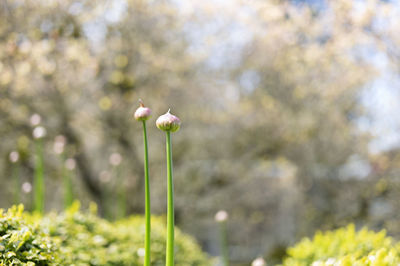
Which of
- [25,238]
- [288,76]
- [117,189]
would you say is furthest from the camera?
[288,76]

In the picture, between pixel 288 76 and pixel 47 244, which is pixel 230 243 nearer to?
pixel 288 76

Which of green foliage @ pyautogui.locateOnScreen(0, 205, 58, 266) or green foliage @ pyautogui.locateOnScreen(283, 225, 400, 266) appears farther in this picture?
green foliage @ pyautogui.locateOnScreen(283, 225, 400, 266)

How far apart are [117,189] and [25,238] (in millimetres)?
6084

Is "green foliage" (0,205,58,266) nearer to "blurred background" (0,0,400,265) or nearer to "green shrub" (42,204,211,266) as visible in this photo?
"green shrub" (42,204,211,266)

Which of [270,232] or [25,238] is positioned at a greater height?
[270,232]

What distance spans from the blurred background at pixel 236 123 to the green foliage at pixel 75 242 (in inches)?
130

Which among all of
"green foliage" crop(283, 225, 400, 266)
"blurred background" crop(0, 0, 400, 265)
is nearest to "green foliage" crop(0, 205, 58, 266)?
"green foliage" crop(283, 225, 400, 266)

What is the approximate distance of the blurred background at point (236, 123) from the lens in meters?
7.52

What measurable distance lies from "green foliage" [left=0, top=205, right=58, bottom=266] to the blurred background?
17.6ft

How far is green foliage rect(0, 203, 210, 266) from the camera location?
2.04 metres

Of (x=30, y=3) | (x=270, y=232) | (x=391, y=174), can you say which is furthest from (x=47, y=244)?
(x=391, y=174)

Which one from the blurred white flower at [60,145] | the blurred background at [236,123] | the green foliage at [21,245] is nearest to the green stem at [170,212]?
the green foliage at [21,245]

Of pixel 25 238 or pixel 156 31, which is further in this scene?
pixel 156 31

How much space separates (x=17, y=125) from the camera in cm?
716
